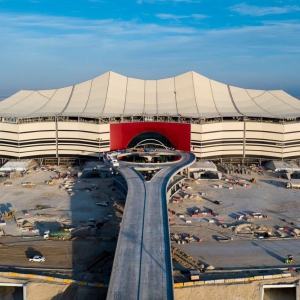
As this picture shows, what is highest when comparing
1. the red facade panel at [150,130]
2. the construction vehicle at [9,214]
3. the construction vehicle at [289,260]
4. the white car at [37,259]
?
the red facade panel at [150,130]

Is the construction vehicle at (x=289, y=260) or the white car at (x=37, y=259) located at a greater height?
the white car at (x=37, y=259)

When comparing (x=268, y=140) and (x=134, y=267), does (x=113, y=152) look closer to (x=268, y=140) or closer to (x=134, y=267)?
(x=268, y=140)

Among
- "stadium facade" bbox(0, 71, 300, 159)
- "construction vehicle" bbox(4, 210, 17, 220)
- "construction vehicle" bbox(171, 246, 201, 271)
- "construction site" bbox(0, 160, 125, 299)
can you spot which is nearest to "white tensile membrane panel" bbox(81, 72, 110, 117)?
"stadium facade" bbox(0, 71, 300, 159)

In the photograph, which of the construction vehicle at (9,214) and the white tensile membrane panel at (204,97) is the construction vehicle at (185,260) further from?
the white tensile membrane panel at (204,97)

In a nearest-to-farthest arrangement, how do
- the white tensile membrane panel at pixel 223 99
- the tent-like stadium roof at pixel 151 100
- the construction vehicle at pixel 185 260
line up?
1. the construction vehicle at pixel 185 260
2. the tent-like stadium roof at pixel 151 100
3. the white tensile membrane panel at pixel 223 99

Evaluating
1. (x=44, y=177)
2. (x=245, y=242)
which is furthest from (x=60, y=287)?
(x=44, y=177)

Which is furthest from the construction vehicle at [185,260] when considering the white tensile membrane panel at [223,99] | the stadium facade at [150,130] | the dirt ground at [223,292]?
the white tensile membrane panel at [223,99]
